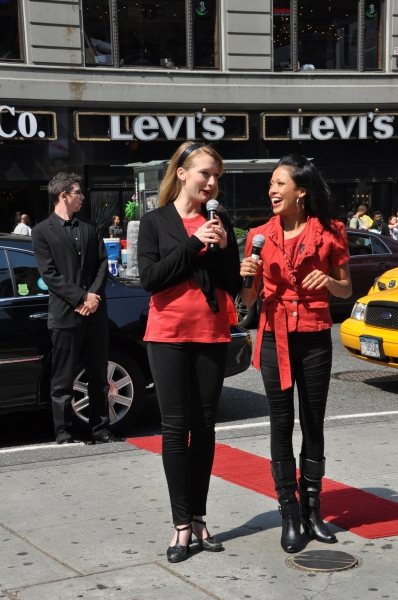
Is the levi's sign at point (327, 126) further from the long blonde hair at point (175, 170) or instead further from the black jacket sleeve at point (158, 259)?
the black jacket sleeve at point (158, 259)

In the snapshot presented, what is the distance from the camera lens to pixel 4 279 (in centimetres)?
713

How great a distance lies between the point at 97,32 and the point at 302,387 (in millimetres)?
19792

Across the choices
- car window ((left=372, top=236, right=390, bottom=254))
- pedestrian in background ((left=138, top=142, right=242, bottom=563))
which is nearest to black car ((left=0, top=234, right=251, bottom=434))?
pedestrian in background ((left=138, top=142, right=242, bottom=563))

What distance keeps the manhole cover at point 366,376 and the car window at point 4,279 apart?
4.09 metres

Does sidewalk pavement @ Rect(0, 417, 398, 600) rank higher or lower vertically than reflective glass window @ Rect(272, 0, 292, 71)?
lower

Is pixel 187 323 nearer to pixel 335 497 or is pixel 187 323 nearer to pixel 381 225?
pixel 335 497

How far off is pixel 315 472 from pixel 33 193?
19.2 meters

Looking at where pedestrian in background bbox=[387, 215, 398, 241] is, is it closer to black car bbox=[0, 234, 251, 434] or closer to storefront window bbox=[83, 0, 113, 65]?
storefront window bbox=[83, 0, 113, 65]

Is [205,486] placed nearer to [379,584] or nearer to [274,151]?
[379,584]

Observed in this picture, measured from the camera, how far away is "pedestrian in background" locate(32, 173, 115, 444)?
6.83m

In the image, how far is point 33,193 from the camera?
75.5ft

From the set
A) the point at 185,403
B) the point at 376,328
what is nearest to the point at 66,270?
the point at 185,403

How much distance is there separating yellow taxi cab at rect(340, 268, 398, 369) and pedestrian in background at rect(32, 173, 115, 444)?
2.96 metres

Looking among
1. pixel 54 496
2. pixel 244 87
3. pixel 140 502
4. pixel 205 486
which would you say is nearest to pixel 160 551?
pixel 205 486
